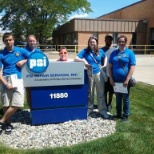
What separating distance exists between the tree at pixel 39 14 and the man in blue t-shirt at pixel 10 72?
3399 centimetres

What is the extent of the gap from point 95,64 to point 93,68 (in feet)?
0.28

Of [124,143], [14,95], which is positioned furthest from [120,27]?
[124,143]

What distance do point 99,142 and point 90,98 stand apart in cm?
144

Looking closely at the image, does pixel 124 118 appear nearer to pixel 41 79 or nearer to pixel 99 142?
pixel 99 142

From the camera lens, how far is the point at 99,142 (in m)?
4.50

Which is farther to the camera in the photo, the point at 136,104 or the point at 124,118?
the point at 136,104

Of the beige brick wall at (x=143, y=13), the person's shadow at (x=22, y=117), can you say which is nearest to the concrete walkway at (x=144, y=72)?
the person's shadow at (x=22, y=117)

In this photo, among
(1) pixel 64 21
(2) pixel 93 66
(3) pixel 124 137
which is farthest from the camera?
(1) pixel 64 21

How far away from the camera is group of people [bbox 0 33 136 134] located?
15.5 ft

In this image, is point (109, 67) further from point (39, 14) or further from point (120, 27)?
point (39, 14)

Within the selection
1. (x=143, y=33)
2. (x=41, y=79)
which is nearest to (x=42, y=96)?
(x=41, y=79)

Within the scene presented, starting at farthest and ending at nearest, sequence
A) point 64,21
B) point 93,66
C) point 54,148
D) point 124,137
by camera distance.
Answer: point 64,21, point 93,66, point 124,137, point 54,148

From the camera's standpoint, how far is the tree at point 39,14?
38094 millimetres

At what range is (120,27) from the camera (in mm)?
35000
